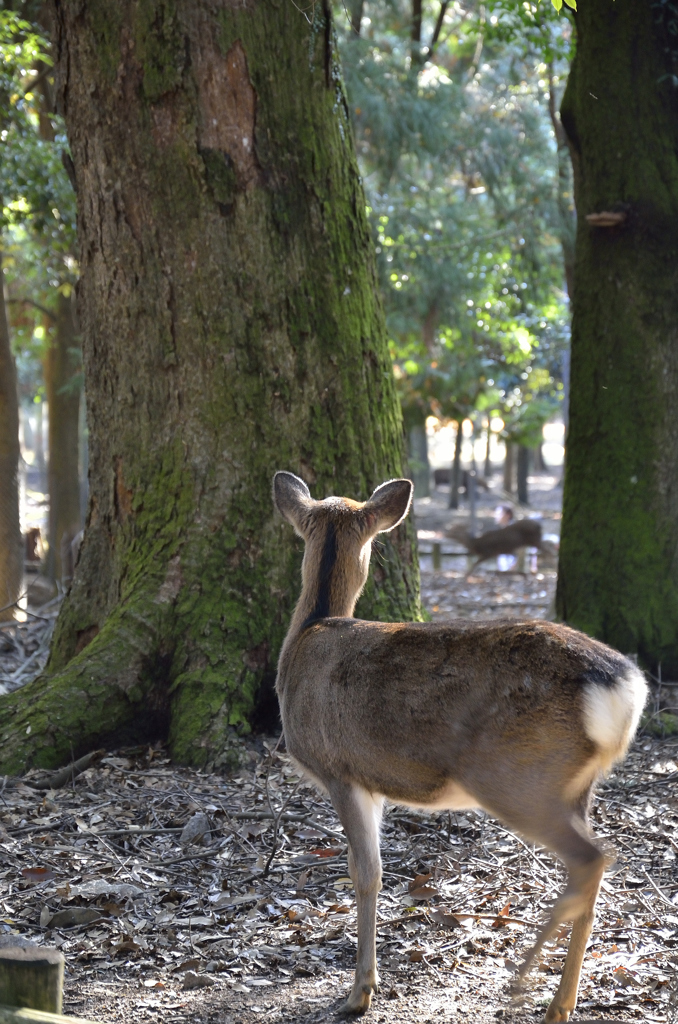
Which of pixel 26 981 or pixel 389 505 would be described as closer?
pixel 26 981

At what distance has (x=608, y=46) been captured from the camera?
24.7ft

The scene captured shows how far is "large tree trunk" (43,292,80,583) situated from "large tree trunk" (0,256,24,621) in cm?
384

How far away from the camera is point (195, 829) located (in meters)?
5.04

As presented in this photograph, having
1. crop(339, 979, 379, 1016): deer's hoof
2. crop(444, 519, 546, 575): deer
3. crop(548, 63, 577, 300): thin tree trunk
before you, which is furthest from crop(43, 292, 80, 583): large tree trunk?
crop(339, 979, 379, 1016): deer's hoof

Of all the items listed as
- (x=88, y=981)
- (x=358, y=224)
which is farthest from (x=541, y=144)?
(x=88, y=981)

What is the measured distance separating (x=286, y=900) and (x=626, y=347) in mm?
4642

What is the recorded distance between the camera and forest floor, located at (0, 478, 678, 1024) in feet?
12.1

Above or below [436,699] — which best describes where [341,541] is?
above

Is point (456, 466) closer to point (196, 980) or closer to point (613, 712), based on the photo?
point (196, 980)

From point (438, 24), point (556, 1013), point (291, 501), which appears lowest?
point (556, 1013)

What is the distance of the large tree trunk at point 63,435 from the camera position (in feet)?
55.3

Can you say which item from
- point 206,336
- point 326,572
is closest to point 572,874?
point 326,572

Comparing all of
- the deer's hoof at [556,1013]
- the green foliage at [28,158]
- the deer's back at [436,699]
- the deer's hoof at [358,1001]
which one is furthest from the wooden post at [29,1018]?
the green foliage at [28,158]

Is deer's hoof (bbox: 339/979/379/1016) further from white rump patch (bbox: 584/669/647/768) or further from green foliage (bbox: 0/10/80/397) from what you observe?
green foliage (bbox: 0/10/80/397)
